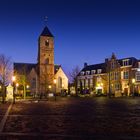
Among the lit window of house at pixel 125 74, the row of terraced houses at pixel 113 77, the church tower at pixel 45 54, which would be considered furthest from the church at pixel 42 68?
the lit window of house at pixel 125 74

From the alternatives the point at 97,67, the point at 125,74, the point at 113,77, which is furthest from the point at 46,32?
the point at 125,74

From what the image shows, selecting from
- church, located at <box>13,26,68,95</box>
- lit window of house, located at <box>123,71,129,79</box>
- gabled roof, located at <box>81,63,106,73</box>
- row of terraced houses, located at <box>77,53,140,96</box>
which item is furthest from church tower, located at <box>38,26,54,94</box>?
lit window of house, located at <box>123,71,129,79</box>

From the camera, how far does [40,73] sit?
370ft

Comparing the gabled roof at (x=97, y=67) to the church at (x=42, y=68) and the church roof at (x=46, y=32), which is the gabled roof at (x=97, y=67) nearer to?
the church at (x=42, y=68)

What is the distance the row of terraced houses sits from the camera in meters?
84.3

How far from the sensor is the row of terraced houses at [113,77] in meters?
84.3

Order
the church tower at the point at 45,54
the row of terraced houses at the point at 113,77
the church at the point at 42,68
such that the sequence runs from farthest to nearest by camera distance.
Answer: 1. the church tower at the point at 45,54
2. the church at the point at 42,68
3. the row of terraced houses at the point at 113,77

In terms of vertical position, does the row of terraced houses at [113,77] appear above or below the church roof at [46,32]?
below

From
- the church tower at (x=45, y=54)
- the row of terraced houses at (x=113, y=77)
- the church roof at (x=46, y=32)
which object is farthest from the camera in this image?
the church roof at (x=46, y=32)

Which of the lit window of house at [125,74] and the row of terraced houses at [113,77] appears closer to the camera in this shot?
the row of terraced houses at [113,77]

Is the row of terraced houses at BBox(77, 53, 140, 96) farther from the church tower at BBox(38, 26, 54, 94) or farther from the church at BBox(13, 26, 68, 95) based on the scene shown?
the church tower at BBox(38, 26, 54, 94)

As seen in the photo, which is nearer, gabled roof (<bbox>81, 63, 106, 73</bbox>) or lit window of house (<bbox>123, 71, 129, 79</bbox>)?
lit window of house (<bbox>123, 71, 129, 79</bbox>)

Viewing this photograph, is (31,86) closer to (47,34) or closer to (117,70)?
(47,34)

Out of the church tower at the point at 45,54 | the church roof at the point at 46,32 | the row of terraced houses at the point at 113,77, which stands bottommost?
the row of terraced houses at the point at 113,77
